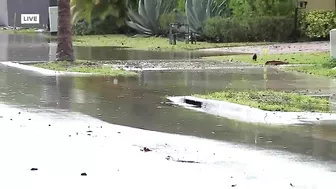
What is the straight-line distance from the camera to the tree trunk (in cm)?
2122

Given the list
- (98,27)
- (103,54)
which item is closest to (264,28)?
(103,54)

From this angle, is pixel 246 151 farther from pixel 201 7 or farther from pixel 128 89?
pixel 201 7

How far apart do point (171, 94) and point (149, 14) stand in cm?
2525

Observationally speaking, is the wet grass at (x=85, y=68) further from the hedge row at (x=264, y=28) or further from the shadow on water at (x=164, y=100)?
the hedge row at (x=264, y=28)

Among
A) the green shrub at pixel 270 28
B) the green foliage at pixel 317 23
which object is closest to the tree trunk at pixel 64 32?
the green shrub at pixel 270 28

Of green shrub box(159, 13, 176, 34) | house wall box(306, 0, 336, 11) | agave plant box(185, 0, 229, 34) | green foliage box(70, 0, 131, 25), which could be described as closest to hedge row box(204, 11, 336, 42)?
house wall box(306, 0, 336, 11)

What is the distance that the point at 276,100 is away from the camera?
13195mm

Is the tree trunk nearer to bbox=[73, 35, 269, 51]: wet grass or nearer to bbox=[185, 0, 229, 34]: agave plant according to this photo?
bbox=[73, 35, 269, 51]: wet grass

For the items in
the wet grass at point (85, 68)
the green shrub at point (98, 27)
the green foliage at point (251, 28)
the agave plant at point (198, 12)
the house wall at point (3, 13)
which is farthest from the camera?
the house wall at point (3, 13)

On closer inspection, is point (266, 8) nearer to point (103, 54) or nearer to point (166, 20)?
point (166, 20)

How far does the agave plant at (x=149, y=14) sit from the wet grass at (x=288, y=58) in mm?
13865

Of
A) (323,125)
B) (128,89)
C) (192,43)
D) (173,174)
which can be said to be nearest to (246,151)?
(173,174)

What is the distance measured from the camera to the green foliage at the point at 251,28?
34.4m

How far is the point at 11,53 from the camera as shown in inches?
1163
